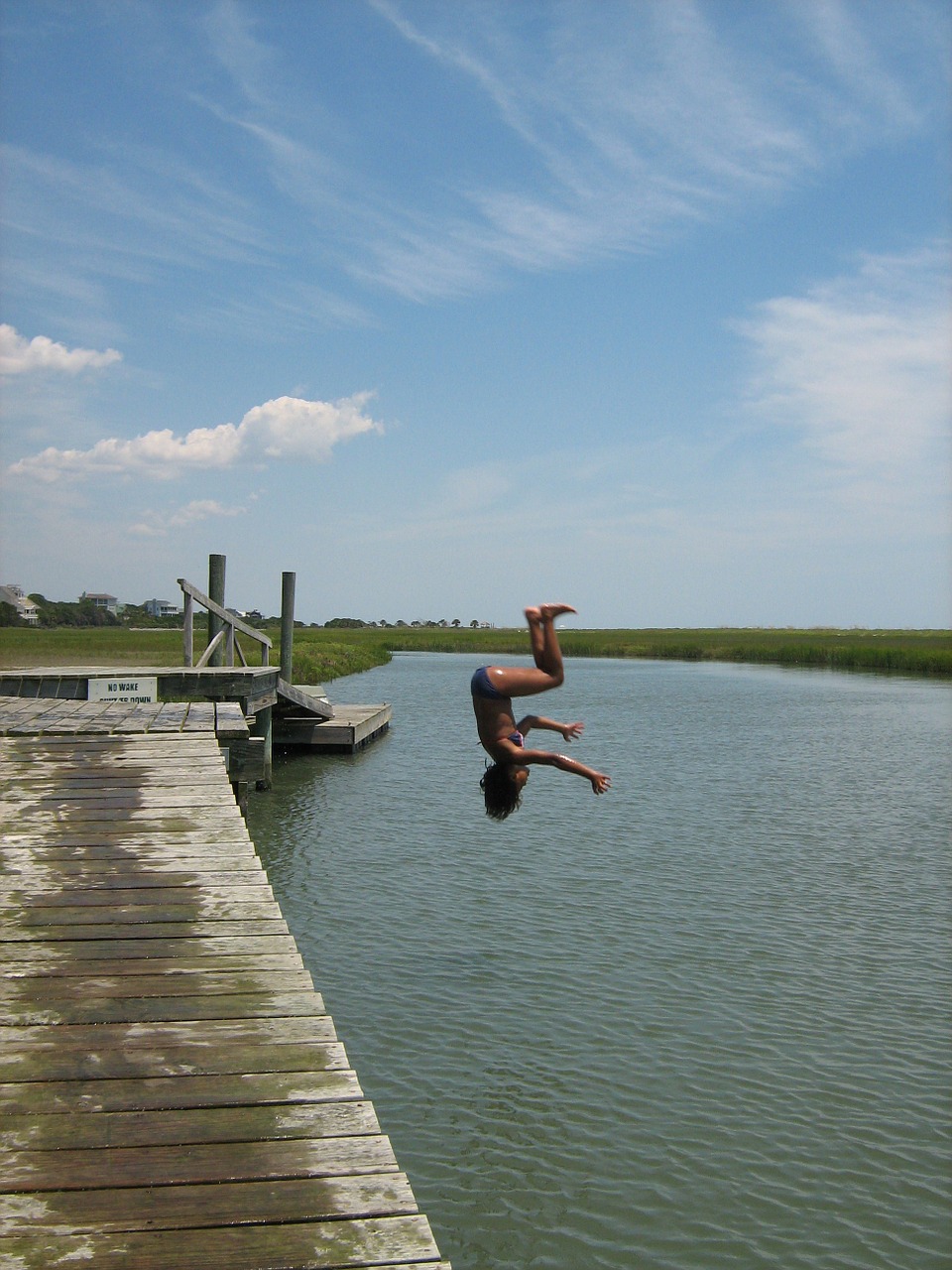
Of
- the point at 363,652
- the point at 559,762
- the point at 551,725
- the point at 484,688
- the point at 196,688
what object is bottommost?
the point at 363,652

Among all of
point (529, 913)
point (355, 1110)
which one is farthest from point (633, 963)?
point (355, 1110)

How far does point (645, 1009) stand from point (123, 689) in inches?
381

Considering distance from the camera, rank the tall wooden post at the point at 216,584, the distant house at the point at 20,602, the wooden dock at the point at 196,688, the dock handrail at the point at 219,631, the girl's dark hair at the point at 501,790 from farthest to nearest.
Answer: the distant house at the point at 20,602
the tall wooden post at the point at 216,584
the dock handrail at the point at 219,631
the wooden dock at the point at 196,688
the girl's dark hair at the point at 501,790

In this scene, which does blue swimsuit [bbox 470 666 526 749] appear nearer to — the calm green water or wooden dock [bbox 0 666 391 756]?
the calm green water

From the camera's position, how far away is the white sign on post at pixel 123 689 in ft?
54.9

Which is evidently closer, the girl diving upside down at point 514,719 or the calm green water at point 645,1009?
the girl diving upside down at point 514,719

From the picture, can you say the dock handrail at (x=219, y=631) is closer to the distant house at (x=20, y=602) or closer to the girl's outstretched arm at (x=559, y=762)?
the girl's outstretched arm at (x=559, y=762)

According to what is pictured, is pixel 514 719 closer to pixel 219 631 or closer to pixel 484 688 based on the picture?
pixel 484 688

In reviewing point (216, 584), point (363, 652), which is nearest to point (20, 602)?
point (363, 652)

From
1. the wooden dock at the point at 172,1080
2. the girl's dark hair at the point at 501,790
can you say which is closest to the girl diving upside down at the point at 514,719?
the girl's dark hair at the point at 501,790

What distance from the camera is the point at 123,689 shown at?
16.8m

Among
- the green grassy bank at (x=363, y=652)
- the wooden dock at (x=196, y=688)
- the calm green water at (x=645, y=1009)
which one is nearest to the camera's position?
the calm green water at (x=645, y=1009)

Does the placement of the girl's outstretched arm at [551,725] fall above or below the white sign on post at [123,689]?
above

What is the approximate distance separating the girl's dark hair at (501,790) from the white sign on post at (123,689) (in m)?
13.1
